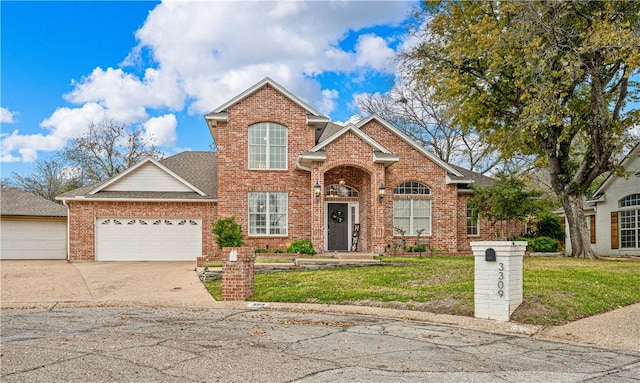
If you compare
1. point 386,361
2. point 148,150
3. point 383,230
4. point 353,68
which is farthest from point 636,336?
point 148,150

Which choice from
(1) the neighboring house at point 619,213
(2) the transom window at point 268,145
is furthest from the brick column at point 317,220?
(1) the neighboring house at point 619,213

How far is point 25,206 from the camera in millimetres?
27016

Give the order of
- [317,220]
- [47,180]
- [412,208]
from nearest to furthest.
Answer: [317,220] → [412,208] → [47,180]

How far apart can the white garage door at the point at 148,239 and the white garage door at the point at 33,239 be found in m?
5.65

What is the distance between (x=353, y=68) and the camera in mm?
30781

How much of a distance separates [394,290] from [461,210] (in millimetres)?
12517

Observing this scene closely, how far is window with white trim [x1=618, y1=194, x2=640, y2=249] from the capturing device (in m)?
23.5

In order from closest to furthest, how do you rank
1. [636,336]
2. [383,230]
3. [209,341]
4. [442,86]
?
[209,341]
[636,336]
[383,230]
[442,86]

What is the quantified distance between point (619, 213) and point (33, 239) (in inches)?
1108

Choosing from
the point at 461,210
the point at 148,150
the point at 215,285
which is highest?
the point at 148,150

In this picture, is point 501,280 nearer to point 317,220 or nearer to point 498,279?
point 498,279

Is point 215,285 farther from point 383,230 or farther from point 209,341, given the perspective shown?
point 383,230

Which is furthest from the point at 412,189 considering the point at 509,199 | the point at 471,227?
the point at 509,199

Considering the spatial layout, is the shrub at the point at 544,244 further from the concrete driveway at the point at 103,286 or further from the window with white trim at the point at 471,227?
the concrete driveway at the point at 103,286
